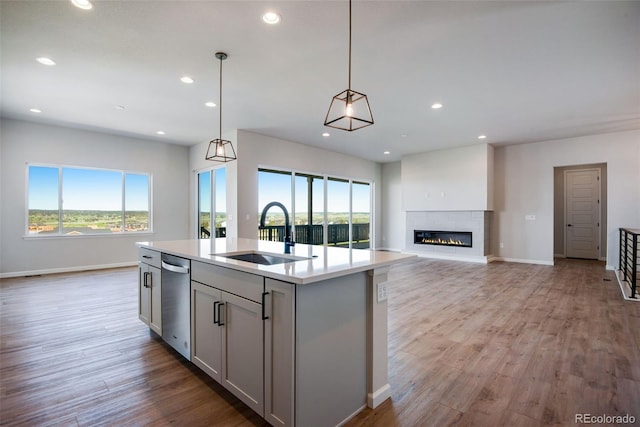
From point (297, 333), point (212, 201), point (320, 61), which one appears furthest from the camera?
point (212, 201)

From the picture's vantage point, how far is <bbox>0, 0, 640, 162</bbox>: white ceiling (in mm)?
2533

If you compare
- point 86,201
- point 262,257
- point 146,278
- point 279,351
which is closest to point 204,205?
point 86,201

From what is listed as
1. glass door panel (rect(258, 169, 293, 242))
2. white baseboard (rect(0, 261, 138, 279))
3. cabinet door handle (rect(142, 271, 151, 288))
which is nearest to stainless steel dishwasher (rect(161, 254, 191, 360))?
cabinet door handle (rect(142, 271, 151, 288))

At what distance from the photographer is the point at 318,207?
8.31 meters

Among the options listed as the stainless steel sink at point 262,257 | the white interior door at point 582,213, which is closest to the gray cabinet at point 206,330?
the stainless steel sink at point 262,257

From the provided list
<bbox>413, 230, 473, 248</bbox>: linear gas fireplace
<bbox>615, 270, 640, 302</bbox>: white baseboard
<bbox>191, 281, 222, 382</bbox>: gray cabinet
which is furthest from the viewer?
<bbox>413, 230, 473, 248</bbox>: linear gas fireplace

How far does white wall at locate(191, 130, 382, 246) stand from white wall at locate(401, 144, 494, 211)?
7.37ft

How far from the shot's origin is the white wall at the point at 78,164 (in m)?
5.52

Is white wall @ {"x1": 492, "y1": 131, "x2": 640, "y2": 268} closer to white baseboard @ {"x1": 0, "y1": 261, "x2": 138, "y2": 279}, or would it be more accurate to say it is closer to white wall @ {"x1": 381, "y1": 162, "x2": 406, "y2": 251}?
white wall @ {"x1": 381, "y1": 162, "x2": 406, "y2": 251}

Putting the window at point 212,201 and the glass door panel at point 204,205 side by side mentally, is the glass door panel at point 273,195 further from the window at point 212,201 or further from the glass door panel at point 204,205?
the glass door panel at point 204,205

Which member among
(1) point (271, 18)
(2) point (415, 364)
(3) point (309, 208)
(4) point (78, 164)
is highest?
(1) point (271, 18)

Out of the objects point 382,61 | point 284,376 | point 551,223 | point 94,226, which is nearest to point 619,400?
point 284,376

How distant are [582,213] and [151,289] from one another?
10.0 m

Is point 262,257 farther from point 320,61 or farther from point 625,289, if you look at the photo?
point 625,289
